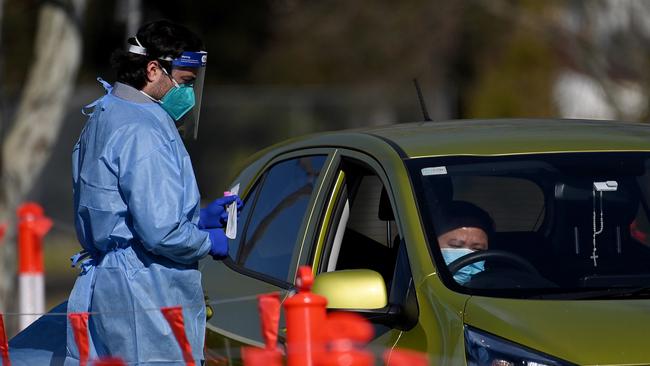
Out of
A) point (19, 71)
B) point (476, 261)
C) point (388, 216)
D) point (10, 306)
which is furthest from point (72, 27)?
point (19, 71)

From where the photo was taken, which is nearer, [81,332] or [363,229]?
[81,332]

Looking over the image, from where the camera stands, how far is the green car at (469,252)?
13.2ft

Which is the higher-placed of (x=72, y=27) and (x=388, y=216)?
(x=72, y=27)

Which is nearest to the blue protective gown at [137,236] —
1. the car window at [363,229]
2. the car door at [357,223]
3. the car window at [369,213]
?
the car door at [357,223]

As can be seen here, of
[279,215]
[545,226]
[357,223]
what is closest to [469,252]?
[545,226]

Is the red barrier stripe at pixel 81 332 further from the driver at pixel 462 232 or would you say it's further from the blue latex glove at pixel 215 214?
the driver at pixel 462 232

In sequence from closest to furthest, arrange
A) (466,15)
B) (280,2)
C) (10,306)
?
1. (10,306)
2. (466,15)
3. (280,2)

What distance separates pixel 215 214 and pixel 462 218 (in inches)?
33.4

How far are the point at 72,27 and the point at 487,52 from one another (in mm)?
21465

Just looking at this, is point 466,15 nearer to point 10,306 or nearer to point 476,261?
point 10,306

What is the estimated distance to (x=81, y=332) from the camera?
448 centimetres

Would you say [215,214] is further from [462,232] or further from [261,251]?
[462,232]

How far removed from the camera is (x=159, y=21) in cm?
477

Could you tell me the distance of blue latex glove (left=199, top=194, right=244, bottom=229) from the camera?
4.91 meters
